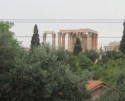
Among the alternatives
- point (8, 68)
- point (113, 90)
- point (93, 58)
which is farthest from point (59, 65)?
point (93, 58)

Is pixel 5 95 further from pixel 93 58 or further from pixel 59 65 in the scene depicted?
pixel 93 58

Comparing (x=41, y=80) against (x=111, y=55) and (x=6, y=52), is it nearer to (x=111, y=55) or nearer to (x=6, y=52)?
(x=6, y=52)

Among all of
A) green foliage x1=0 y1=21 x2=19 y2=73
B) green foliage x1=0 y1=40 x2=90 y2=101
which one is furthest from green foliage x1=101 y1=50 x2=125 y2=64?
green foliage x1=0 y1=21 x2=19 y2=73

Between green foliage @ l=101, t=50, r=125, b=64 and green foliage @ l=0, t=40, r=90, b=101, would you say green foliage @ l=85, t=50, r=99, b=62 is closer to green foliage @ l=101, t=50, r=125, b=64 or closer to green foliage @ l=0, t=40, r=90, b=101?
green foliage @ l=101, t=50, r=125, b=64

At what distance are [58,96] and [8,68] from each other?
3196 mm

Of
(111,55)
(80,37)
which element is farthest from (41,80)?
(80,37)

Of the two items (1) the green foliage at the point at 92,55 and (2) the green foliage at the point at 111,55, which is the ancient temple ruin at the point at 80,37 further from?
(2) the green foliage at the point at 111,55

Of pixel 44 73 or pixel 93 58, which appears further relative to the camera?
pixel 93 58

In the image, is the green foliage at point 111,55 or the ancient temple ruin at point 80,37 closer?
the ancient temple ruin at point 80,37

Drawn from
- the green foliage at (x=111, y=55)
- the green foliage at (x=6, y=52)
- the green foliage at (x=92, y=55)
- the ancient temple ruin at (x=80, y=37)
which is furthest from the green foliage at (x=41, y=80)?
the green foliage at (x=92, y=55)

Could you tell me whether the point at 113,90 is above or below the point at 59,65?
below

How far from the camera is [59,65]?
3219 cm

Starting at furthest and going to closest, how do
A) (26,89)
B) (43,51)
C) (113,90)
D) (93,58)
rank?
(93,58) → (113,90) → (43,51) → (26,89)

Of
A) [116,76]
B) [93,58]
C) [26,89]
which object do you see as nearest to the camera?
[26,89]
